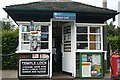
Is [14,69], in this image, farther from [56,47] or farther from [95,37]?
[95,37]

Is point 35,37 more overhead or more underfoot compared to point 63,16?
more underfoot

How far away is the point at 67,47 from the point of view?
13.8 meters

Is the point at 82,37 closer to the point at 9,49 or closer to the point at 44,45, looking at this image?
the point at 44,45

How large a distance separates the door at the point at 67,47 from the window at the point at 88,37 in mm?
477

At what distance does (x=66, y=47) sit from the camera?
45.8ft

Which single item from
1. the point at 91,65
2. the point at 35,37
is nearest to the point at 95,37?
the point at 91,65

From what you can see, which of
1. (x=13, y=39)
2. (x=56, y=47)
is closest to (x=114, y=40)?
(x=56, y=47)

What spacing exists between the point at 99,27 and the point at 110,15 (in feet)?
2.61

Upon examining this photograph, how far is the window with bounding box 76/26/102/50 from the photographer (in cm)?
1332

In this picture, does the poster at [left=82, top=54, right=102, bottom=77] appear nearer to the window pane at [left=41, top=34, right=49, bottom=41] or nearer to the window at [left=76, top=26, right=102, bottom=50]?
the window at [left=76, top=26, right=102, bottom=50]

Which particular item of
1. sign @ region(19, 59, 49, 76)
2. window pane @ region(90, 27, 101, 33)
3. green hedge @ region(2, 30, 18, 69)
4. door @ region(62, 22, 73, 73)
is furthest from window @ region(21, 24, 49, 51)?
green hedge @ region(2, 30, 18, 69)

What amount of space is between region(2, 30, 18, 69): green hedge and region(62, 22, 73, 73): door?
5.89 meters

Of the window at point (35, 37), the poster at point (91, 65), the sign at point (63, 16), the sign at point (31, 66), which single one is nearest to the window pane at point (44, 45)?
the window at point (35, 37)

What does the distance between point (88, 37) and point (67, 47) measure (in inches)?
49.1
